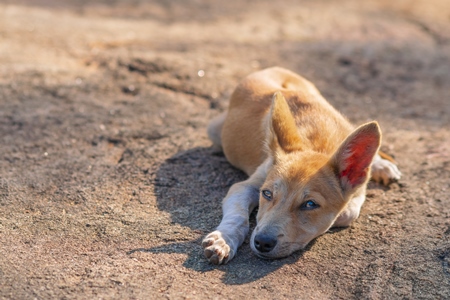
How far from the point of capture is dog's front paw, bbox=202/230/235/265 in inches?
190

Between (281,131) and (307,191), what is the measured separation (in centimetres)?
79

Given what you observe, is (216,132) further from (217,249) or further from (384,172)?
(217,249)

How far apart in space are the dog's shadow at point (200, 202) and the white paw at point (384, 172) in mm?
1401

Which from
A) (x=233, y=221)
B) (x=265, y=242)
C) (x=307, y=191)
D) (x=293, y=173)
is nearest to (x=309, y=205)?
(x=307, y=191)

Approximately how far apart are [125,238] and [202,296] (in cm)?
110

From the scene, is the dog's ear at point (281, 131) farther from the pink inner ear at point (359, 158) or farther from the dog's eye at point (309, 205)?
the dog's eye at point (309, 205)

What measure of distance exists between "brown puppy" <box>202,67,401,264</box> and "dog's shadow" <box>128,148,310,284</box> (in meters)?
0.09

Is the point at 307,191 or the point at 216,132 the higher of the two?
the point at 307,191

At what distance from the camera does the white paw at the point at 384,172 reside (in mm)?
6357

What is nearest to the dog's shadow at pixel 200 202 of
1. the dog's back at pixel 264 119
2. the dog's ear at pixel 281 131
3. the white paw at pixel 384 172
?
the dog's back at pixel 264 119

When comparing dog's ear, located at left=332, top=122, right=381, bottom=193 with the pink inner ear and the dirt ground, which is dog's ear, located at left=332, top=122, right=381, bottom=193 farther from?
the dirt ground

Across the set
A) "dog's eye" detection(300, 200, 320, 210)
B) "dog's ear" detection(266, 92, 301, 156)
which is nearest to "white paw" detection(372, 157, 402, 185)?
"dog's ear" detection(266, 92, 301, 156)

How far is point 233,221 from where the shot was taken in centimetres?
529

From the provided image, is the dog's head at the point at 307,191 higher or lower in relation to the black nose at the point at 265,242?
higher
